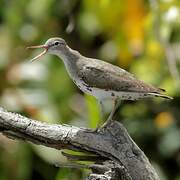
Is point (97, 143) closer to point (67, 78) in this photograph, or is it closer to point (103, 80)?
point (103, 80)

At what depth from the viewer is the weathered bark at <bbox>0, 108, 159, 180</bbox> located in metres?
3.28

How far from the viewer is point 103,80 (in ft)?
11.3

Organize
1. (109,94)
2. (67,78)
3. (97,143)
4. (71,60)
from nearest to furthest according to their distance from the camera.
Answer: (97,143) → (109,94) → (71,60) → (67,78)

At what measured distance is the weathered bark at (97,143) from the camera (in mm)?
3281

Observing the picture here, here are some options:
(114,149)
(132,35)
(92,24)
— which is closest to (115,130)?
(114,149)

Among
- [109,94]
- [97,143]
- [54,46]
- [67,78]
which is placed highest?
[54,46]

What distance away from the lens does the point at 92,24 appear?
6586mm

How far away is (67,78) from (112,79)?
265 centimetres

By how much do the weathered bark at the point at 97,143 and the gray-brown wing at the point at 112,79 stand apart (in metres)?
0.20

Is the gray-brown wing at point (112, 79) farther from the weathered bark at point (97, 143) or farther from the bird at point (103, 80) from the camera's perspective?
the weathered bark at point (97, 143)

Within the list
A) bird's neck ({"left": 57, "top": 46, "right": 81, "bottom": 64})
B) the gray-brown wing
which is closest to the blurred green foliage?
bird's neck ({"left": 57, "top": 46, "right": 81, "bottom": 64})

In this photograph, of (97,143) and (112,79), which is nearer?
(97,143)

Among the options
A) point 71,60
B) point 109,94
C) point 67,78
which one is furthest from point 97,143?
point 67,78

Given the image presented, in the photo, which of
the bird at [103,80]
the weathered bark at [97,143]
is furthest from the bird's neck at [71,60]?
the weathered bark at [97,143]
